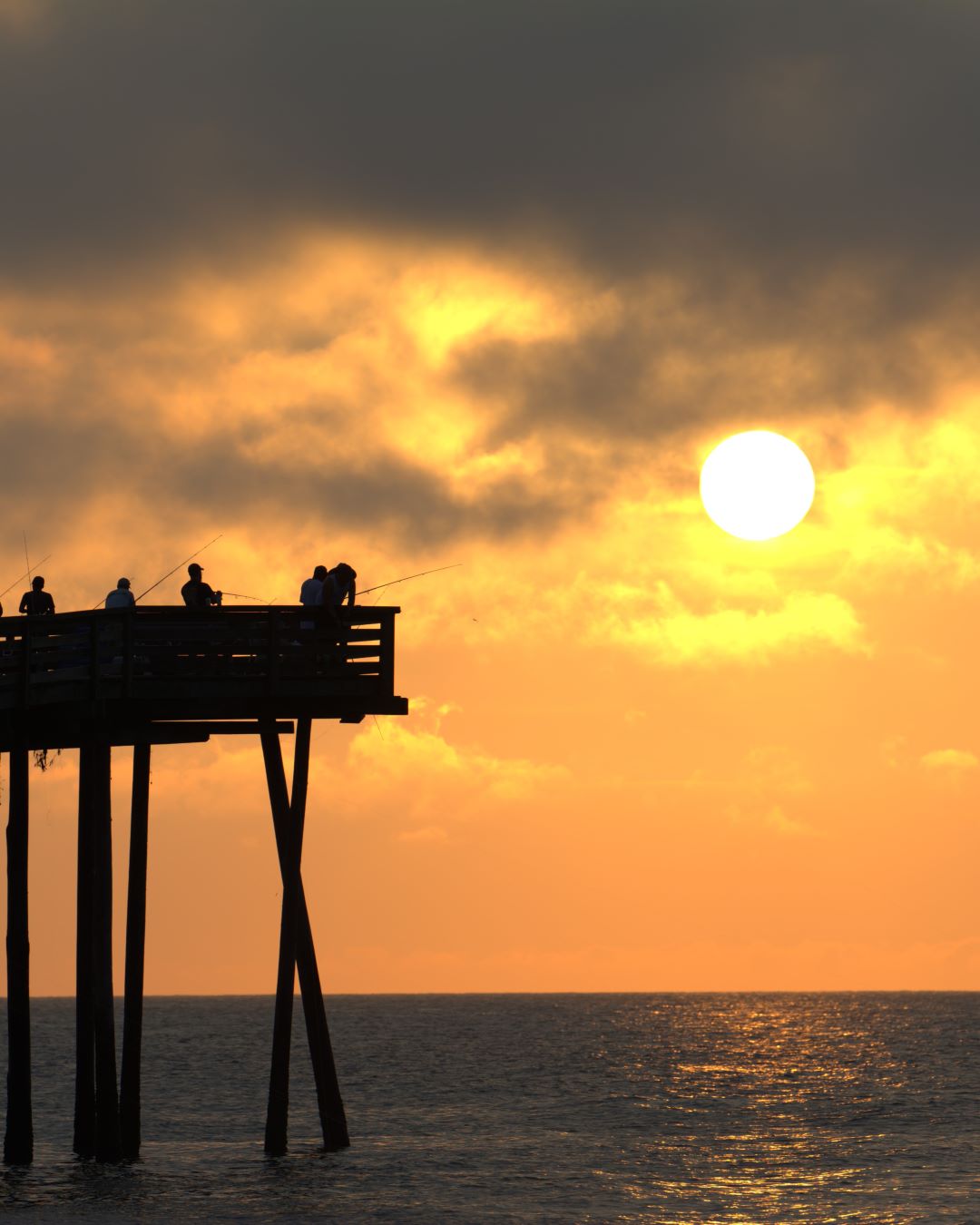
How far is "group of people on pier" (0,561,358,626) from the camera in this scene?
29.7 m

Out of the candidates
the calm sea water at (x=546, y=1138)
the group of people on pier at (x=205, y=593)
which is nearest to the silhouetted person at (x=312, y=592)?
the group of people on pier at (x=205, y=593)

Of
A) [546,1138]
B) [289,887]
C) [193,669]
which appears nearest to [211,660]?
[193,669]

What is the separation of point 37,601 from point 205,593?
272 cm

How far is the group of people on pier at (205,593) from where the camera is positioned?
29.7 m

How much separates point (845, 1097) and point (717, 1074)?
1250 centimetres

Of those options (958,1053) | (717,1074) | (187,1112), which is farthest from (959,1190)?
(958,1053)

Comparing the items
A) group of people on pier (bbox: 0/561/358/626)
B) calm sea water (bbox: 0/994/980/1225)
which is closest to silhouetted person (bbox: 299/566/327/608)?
group of people on pier (bbox: 0/561/358/626)

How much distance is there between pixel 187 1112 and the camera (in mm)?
50438

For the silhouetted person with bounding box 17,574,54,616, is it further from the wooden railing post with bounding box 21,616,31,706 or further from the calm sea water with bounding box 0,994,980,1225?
the calm sea water with bounding box 0,994,980,1225

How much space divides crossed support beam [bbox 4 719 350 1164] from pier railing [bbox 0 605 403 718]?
1.24 meters

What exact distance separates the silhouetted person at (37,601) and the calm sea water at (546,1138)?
347 inches

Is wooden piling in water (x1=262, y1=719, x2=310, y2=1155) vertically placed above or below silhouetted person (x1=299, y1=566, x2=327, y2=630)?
below

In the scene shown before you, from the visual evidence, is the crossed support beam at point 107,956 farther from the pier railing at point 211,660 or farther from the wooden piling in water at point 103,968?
the pier railing at point 211,660

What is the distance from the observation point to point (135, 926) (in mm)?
32062
